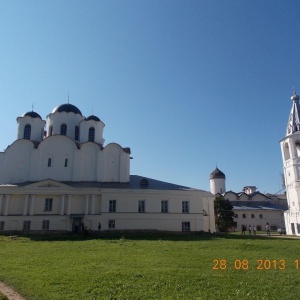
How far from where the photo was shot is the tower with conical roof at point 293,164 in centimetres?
4488

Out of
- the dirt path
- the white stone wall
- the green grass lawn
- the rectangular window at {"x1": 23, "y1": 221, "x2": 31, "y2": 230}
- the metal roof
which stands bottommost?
the dirt path

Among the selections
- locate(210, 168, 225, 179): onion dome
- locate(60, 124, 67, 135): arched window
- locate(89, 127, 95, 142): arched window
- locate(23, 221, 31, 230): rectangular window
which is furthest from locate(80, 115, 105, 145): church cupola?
locate(210, 168, 225, 179): onion dome

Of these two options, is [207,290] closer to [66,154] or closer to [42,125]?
[66,154]

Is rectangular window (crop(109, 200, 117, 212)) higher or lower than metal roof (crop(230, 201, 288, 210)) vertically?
lower

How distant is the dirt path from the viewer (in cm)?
809

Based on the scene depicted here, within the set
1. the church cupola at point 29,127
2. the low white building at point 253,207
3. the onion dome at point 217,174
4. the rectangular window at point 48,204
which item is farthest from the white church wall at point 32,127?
the onion dome at point 217,174

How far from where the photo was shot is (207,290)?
8266 mm

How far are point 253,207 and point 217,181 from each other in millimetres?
9712

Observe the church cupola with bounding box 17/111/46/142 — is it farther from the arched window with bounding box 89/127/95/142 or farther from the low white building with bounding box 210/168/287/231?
the low white building with bounding box 210/168/287/231

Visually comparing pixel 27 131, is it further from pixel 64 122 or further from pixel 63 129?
pixel 64 122

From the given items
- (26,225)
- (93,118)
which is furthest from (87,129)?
(26,225)

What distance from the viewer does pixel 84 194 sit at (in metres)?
31.0
